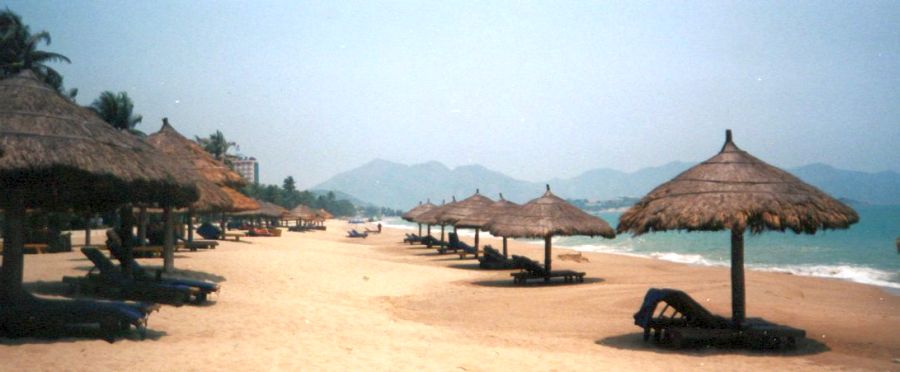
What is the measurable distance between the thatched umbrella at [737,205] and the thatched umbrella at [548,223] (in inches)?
286

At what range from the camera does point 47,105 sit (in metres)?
8.08

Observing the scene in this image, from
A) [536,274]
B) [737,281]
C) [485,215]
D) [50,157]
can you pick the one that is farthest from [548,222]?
[50,157]

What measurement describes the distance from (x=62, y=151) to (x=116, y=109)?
1505 inches

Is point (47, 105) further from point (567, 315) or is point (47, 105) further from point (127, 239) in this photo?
point (567, 315)

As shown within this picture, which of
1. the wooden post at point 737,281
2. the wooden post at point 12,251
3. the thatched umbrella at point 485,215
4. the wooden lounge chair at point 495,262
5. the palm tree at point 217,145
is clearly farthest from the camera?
the palm tree at point 217,145

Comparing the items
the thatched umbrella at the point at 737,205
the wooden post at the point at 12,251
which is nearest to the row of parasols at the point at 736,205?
the thatched umbrella at the point at 737,205

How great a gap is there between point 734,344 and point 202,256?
45.4 ft

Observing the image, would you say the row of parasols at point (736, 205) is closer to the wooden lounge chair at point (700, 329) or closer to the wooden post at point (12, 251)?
the wooden lounge chair at point (700, 329)

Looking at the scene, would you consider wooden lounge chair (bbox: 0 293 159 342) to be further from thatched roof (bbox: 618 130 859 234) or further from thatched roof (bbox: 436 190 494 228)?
thatched roof (bbox: 436 190 494 228)

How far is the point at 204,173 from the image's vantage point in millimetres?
20312

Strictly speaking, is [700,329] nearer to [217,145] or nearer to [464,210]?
[464,210]

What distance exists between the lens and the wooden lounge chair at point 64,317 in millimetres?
7008

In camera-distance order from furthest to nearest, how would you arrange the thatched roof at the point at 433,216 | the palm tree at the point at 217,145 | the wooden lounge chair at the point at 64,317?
the palm tree at the point at 217,145 → the thatched roof at the point at 433,216 → the wooden lounge chair at the point at 64,317

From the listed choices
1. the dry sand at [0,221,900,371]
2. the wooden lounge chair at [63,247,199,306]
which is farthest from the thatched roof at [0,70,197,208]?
the dry sand at [0,221,900,371]
